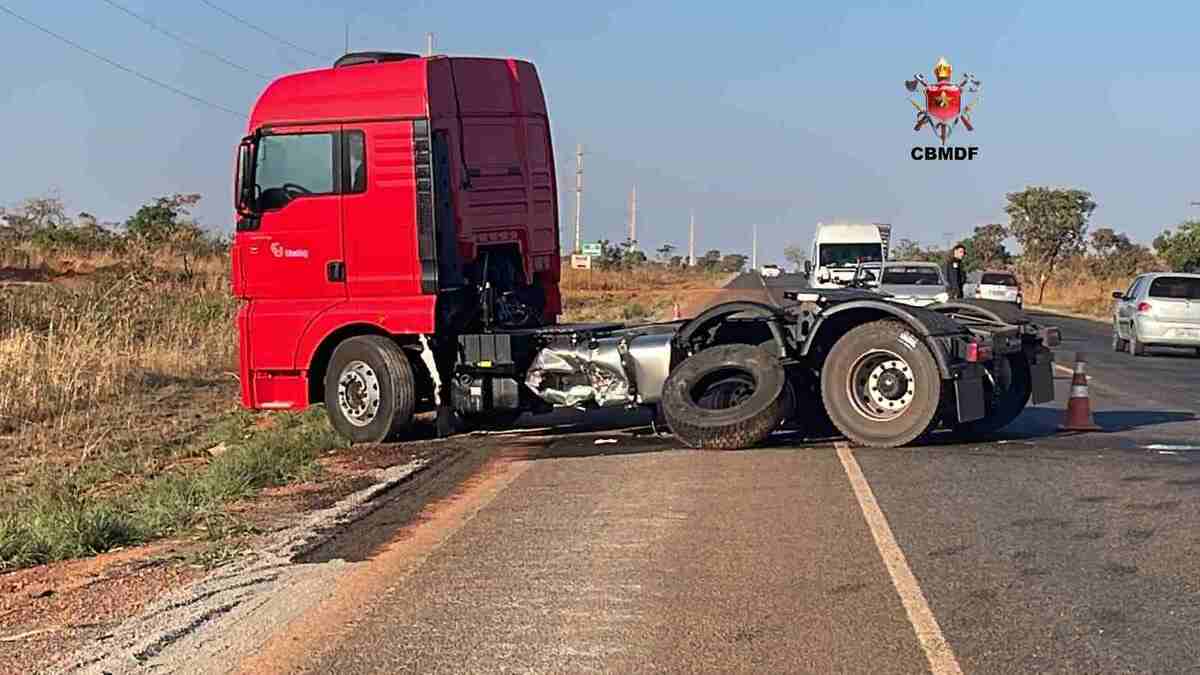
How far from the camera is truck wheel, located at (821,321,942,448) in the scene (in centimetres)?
1180

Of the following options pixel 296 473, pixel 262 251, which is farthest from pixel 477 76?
pixel 296 473

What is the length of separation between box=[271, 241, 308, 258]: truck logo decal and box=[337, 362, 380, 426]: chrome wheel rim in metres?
1.13

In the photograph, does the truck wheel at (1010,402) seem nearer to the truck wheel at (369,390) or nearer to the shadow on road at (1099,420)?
the shadow on road at (1099,420)

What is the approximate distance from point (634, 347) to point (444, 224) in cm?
210

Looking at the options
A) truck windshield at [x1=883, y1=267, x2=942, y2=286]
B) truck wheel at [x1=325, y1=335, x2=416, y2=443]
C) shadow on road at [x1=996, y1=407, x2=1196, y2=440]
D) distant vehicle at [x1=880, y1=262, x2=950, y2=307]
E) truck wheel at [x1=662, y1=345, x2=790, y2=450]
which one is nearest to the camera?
truck wheel at [x1=662, y1=345, x2=790, y2=450]

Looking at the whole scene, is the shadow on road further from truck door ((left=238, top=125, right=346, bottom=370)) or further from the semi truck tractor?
truck door ((left=238, top=125, right=346, bottom=370))

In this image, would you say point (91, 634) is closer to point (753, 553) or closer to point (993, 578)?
point (753, 553)

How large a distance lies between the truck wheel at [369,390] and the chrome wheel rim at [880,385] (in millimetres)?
4111

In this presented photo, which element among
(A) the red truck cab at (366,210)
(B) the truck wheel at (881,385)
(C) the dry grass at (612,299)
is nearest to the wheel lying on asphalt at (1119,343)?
(C) the dry grass at (612,299)

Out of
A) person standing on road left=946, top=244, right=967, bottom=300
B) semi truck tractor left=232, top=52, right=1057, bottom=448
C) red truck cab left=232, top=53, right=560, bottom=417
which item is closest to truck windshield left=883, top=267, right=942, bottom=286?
person standing on road left=946, top=244, right=967, bottom=300

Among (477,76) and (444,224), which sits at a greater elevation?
(477,76)

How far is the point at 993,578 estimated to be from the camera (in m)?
7.27

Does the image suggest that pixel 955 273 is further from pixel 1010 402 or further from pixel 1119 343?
pixel 1010 402

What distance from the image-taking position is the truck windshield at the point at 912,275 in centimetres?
2922
